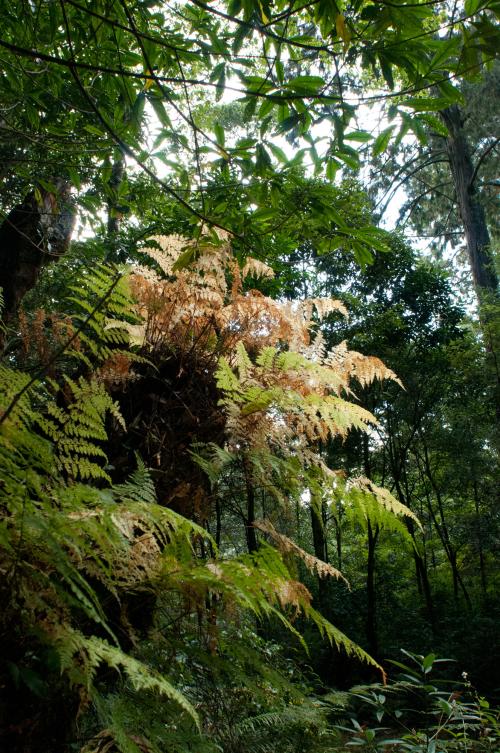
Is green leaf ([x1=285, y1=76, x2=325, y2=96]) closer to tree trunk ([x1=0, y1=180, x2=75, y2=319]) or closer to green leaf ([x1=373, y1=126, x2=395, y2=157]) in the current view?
green leaf ([x1=373, y1=126, x2=395, y2=157])

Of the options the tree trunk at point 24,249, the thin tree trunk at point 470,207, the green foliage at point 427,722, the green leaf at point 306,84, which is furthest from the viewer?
the thin tree trunk at point 470,207

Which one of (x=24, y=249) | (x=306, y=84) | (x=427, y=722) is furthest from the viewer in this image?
(x=24, y=249)

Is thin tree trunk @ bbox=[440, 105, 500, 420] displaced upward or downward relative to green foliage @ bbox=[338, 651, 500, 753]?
upward

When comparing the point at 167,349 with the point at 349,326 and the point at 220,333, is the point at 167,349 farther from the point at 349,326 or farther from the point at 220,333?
the point at 349,326

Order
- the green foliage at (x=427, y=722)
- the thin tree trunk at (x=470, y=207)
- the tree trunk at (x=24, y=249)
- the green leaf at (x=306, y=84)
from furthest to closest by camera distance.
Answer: the thin tree trunk at (x=470, y=207)
the tree trunk at (x=24, y=249)
the green foliage at (x=427, y=722)
the green leaf at (x=306, y=84)

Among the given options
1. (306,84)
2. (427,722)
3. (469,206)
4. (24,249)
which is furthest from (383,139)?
(469,206)

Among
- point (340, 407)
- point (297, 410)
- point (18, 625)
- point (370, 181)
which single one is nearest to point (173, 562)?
point (18, 625)

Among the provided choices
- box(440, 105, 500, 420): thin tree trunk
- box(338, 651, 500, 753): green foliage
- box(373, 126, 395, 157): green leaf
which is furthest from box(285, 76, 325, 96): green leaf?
box(440, 105, 500, 420): thin tree trunk

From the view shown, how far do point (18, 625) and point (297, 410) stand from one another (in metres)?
1.18

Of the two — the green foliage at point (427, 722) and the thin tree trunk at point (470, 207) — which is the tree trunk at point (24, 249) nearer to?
the green foliage at point (427, 722)

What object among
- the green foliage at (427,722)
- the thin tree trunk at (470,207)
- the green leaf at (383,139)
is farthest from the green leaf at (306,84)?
the thin tree trunk at (470,207)

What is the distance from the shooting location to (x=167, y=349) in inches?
77.3

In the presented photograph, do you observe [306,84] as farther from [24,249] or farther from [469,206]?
[469,206]

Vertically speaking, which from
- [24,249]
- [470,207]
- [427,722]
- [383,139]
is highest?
[470,207]
